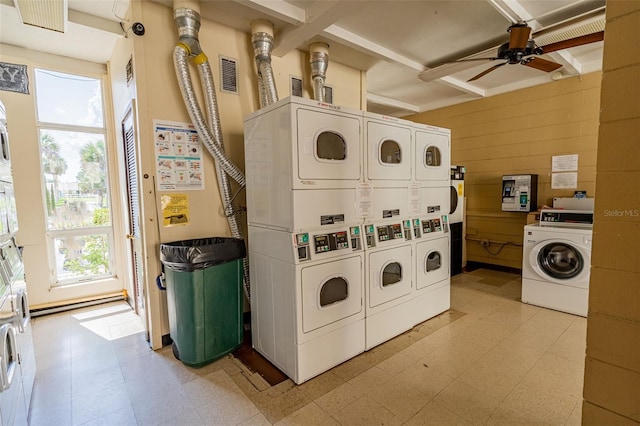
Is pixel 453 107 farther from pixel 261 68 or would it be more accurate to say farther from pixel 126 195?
pixel 126 195

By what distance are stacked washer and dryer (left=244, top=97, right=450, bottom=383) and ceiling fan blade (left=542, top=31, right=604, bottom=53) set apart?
1251mm

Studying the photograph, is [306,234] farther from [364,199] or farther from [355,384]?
[355,384]

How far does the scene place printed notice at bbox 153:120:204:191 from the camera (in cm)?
253

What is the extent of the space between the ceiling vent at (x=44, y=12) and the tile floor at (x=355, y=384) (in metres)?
2.87

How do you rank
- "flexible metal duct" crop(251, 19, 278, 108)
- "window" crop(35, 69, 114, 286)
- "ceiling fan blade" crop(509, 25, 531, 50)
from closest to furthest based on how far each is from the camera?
"ceiling fan blade" crop(509, 25, 531, 50), "flexible metal duct" crop(251, 19, 278, 108), "window" crop(35, 69, 114, 286)

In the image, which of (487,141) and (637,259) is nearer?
(637,259)

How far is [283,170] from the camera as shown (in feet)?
6.94

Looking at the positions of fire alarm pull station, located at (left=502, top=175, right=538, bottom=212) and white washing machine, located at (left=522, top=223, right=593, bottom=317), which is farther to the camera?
fire alarm pull station, located at (left=502, top=175, right=538, bottom=212)

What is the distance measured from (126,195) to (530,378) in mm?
4230

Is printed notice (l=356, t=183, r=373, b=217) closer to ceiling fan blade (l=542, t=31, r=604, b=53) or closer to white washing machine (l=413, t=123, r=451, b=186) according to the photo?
white washing machine (l=413, t=123, r=451, b=186)

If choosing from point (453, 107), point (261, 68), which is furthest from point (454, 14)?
point (453, 107)

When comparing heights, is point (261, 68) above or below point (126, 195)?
above

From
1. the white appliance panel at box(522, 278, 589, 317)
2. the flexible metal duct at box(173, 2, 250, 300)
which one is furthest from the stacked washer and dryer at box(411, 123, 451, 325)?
the flexible metal duct at box(173, 2, 250, 300)

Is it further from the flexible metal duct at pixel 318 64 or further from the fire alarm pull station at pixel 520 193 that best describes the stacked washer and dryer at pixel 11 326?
the fire alarm pull station at pixel 520 193
